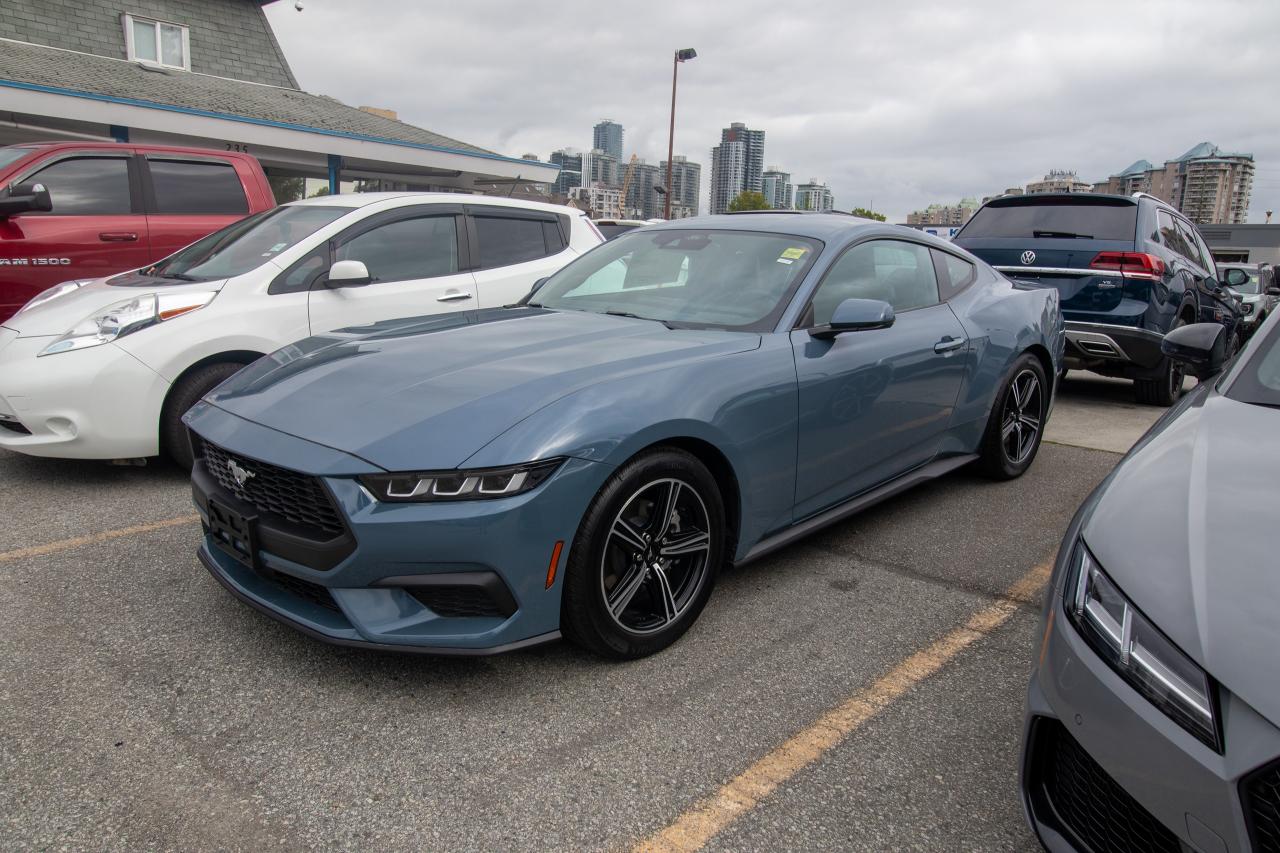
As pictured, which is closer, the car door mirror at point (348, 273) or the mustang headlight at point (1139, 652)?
the mustang headlight at point (1139, 652)

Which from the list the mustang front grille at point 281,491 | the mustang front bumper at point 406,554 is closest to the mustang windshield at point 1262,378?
the mustang front bumper at point 406,554

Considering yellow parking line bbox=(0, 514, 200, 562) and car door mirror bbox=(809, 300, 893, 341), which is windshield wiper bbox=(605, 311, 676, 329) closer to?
car door mirror bbox=(809, 300, 893, 341)

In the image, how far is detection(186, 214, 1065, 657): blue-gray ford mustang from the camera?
2.38 metres

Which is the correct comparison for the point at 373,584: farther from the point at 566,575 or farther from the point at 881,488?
the point at 881,488

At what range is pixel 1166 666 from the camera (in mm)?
1497

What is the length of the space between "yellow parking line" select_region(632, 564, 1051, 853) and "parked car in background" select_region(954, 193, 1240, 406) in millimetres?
4584

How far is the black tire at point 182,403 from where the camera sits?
4434mm

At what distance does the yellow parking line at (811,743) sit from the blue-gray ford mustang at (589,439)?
0.61 meters

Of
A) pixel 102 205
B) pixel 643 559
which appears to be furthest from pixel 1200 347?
pixel 102 205

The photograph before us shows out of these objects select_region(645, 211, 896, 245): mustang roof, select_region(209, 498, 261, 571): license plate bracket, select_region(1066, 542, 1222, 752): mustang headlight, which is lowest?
select_region(209, 498, 261, 571): license plate bracket

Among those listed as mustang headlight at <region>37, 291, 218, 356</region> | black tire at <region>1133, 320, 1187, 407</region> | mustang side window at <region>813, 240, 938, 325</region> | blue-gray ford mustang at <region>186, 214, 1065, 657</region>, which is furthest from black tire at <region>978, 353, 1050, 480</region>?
mustang headlight at <region>37, 291, 218, 356</region>

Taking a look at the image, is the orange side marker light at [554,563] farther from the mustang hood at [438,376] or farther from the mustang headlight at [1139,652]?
the mustang headlight at [1139,652]

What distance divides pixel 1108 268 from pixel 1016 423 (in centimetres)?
292

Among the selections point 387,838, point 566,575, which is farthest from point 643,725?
point 387,838
